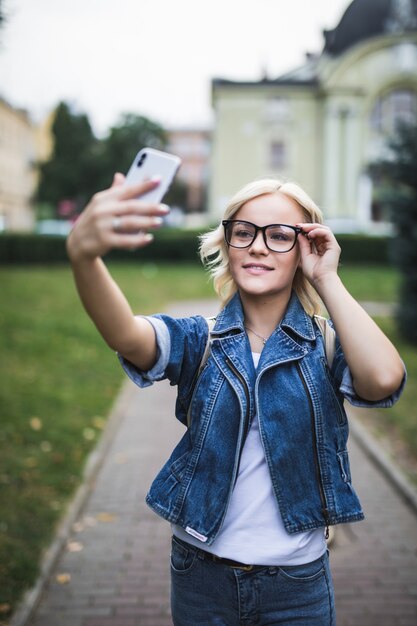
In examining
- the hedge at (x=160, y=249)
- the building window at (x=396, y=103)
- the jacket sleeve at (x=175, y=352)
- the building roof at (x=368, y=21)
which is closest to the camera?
the jacket sleeve at (x=175, y=352)

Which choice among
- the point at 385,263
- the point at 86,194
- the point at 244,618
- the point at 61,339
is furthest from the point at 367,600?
the point at 86,194

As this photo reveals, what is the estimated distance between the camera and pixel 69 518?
4.70 m

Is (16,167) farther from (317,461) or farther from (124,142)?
(317,461)

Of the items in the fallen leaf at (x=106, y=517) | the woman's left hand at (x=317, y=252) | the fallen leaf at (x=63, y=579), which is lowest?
the fallen leaf at (x=106, y=517)

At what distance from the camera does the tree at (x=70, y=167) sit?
51.7m

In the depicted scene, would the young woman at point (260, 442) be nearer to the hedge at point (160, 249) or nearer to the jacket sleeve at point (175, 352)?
the jacket sleeve at point (175, 352)

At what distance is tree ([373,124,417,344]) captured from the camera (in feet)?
35.7

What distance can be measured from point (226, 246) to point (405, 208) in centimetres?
1004

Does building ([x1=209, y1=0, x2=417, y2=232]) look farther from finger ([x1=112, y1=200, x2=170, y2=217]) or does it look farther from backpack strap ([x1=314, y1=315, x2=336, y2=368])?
finger ([x1=112, y1=200, x2=170, y2=217])

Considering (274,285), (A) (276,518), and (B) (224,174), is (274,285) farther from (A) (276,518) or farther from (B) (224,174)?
(B) (224,174)

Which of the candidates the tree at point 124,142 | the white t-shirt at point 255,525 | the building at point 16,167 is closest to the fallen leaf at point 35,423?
the white t-shirt at point 255,525

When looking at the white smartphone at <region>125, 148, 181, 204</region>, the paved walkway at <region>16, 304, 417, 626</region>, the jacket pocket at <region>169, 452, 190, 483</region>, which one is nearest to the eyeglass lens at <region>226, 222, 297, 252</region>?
the white smartphone at <region>125, 148, 181, 204</region>

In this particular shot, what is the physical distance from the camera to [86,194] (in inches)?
2055

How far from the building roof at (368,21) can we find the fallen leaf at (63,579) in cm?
4011
